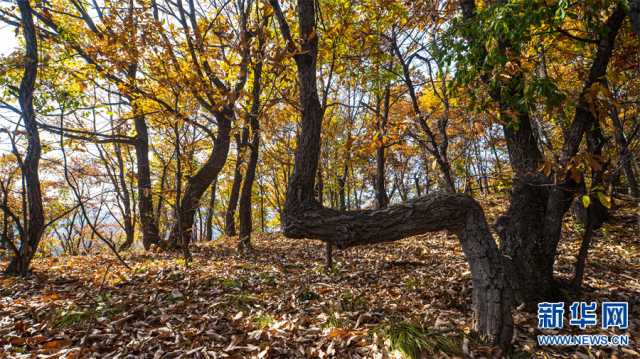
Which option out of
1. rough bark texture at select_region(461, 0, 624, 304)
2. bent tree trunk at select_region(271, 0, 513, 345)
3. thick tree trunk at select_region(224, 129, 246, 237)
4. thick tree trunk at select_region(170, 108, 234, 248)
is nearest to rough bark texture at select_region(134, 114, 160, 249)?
thick tree trunk at select_region(170, 108, 234, 248)

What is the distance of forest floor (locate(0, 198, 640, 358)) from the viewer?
9.18 feet

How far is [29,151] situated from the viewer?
14.7ft

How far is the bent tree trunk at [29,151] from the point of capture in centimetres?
433

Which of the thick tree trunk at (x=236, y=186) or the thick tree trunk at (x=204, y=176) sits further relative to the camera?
the thick tree trunk at (x=236, y=186)

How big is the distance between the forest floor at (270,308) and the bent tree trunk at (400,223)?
40cm

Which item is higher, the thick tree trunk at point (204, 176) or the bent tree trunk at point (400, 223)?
the thick tree trunk at point (204, 176)

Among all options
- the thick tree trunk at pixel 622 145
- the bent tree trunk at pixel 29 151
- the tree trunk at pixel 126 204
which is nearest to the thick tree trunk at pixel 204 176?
the bent tree trunk at pixel 29 151

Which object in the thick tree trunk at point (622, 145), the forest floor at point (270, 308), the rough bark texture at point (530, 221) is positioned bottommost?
the forest floor at point (270, 308)

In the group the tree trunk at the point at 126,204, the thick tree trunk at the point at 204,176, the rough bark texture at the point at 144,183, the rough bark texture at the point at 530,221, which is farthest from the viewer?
the tree trunk at the point at 126,204

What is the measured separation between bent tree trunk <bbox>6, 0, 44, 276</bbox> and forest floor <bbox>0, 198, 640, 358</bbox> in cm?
44

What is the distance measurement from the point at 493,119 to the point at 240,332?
11.9 ft

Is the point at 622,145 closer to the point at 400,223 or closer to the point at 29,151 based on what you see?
the point at 400,223

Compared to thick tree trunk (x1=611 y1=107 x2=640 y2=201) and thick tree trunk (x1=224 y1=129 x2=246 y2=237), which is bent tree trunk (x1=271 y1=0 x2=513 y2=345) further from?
thick tree trunk (x1=224 y1=129 x2=246 y2=237)

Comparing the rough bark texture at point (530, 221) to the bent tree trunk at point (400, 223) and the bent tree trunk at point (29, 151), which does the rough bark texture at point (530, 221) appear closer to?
the bent tree trunk at point (400, 223)
